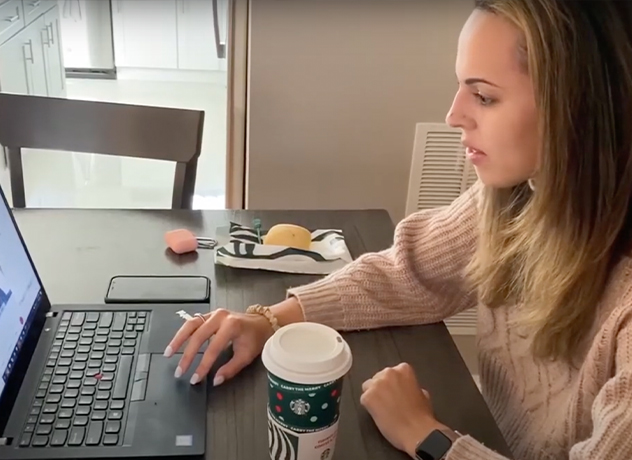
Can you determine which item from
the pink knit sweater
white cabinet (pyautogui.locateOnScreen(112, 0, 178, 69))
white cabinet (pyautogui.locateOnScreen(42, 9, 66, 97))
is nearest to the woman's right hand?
the pink knit sweater

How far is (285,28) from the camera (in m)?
1.76

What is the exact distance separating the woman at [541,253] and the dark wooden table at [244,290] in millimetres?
35

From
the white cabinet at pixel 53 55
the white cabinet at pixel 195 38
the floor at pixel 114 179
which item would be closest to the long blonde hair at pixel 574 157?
the floor at pixel 114 179

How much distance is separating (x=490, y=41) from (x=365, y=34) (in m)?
0.94

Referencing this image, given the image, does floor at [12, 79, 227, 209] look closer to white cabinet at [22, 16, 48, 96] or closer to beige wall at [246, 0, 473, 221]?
white cabinet at [22, 16, 48, 96]

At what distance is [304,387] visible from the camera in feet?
2.27

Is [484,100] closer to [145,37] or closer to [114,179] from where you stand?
[114,179]

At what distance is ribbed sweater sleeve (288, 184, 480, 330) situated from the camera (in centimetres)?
109

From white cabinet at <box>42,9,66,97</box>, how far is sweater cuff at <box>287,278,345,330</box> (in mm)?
2809

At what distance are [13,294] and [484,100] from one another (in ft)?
2.18

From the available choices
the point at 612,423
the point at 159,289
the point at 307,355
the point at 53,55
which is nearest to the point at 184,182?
the point at 159,289

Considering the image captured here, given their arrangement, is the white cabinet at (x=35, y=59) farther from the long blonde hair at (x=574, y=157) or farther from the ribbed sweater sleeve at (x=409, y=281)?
the long blonde hair at (x=574, y=157)

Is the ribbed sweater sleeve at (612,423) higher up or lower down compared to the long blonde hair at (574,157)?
lower down

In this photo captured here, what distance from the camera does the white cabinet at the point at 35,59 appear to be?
2.99 metres
